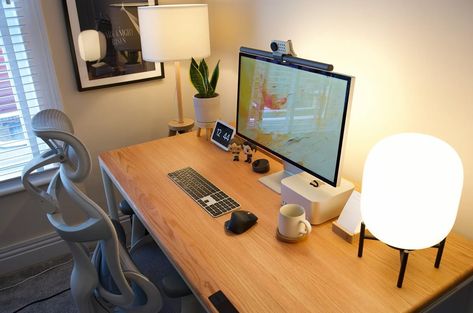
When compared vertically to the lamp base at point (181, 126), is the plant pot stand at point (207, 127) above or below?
above

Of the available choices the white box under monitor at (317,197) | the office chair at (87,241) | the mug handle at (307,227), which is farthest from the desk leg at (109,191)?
the mug handle at (307,227)

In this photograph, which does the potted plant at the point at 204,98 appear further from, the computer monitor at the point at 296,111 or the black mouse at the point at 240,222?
the black mouse at the point at 240,222

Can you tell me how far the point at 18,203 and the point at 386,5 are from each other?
2.00 metres

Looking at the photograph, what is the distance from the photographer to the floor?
6.00ft

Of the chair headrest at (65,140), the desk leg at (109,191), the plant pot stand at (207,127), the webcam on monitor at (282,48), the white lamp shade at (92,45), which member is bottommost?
the desk leg at (109,191)

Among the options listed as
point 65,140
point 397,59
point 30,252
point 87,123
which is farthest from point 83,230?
point 30,252

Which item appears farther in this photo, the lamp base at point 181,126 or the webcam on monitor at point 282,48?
the lamp base at point 181,126

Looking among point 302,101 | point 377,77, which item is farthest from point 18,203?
point 377,77

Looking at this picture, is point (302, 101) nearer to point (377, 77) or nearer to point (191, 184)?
point (377, 77)

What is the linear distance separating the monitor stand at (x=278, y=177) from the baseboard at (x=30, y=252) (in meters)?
1.44

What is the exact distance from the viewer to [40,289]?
1.95m

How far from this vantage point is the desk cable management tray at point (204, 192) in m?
1.26

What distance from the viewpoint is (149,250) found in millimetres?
1433

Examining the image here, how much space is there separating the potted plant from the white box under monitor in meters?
0.65
